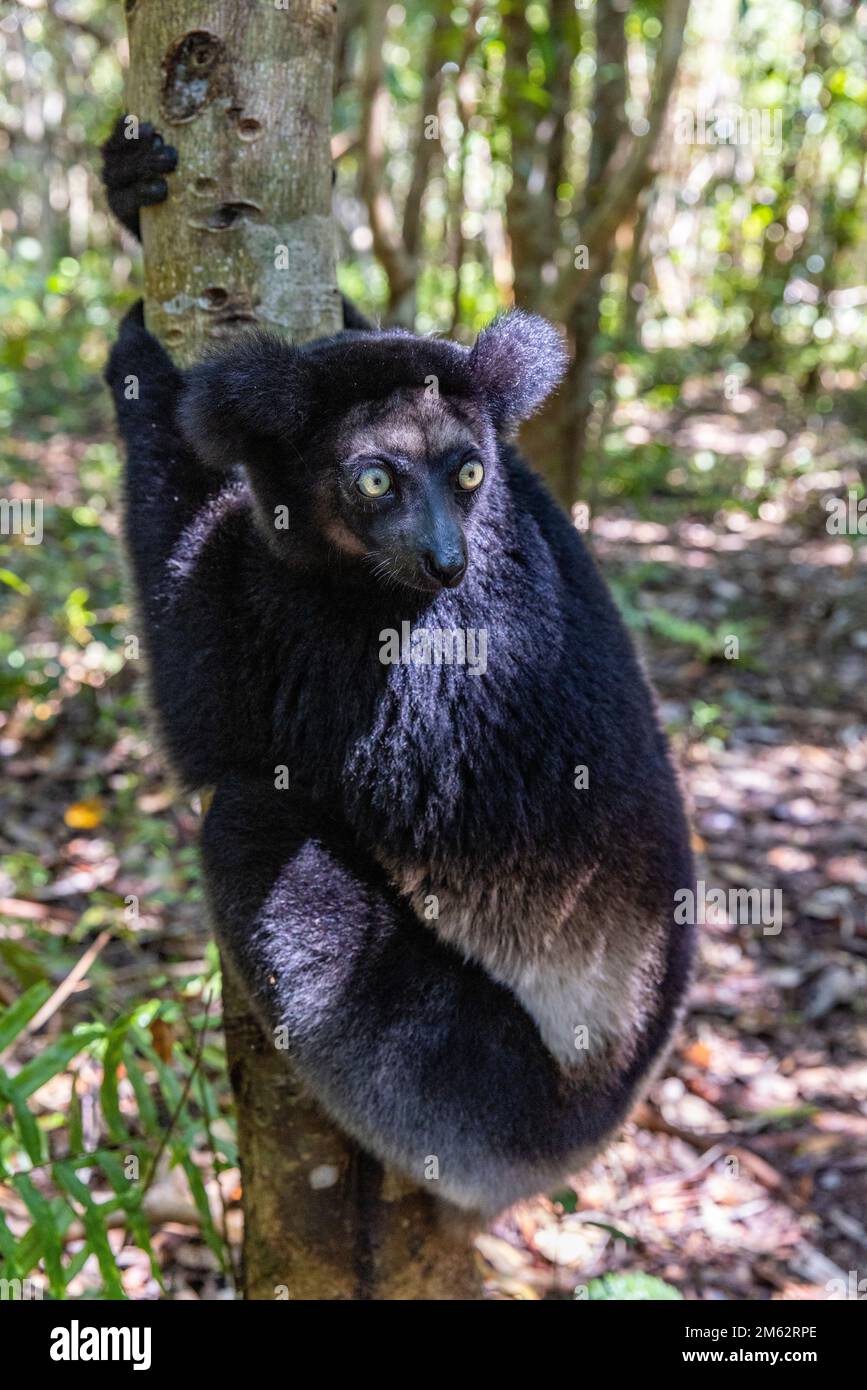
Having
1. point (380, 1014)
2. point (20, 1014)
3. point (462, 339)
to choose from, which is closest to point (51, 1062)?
point (20, 1014)

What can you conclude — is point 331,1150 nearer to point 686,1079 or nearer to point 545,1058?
point 545,1058

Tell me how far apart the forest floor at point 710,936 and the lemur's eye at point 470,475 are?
177 cm

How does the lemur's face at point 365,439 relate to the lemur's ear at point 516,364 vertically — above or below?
below

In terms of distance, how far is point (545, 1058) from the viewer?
2.97 metres

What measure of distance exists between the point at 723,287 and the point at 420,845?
14.2 m

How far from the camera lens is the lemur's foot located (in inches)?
101

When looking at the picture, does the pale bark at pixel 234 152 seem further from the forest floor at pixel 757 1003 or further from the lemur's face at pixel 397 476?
the forest floor at pixel 757 1003

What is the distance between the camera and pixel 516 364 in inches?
110

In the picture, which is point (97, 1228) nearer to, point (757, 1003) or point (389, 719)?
point (389, 719)

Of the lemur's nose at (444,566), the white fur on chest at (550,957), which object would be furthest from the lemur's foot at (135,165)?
the white fur on chest at (550,957)

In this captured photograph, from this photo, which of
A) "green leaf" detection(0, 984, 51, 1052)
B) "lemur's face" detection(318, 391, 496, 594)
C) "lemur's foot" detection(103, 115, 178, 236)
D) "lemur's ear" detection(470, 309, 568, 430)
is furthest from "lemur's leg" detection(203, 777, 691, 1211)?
"lemur's foot" detection(103, 115, 178, 236)

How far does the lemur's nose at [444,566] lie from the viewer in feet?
7.86

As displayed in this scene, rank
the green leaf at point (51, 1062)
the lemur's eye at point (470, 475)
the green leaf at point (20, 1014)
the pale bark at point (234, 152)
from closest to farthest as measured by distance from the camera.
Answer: the pale bark at point (234, 152), the lemur's eye at point (470, 475), the green leaf at point (51, 1062), the green leaf at point (20, 1014)

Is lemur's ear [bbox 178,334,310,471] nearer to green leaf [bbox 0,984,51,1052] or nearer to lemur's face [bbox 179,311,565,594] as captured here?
lemur's face [bbox 179,311,565,594]
